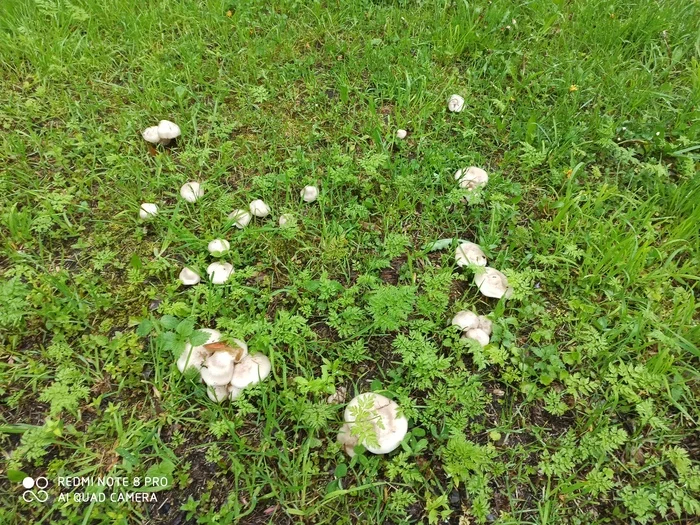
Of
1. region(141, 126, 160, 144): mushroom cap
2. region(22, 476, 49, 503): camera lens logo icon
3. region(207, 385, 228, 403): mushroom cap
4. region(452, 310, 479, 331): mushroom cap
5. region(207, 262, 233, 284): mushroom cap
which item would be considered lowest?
region(22, 476, 49, 503): camera lens logo icon

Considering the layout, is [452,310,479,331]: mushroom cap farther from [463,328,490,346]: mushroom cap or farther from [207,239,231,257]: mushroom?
[207,239,231,257]: mushroom

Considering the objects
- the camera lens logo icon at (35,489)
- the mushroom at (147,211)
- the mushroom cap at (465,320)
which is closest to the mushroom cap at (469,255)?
the mushroom cap at (465,320)

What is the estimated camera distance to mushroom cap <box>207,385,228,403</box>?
2418 mm

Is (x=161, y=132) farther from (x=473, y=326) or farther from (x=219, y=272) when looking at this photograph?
(x=473, y=326)

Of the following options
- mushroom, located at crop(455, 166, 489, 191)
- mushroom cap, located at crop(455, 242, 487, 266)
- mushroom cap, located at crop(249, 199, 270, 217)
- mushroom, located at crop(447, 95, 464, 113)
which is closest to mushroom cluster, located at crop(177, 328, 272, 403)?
mushroom cap, located at crop(249, 199, 270, 217)

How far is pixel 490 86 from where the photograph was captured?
3.85 m

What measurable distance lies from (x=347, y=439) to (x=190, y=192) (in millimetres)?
1906

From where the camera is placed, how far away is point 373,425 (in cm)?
223

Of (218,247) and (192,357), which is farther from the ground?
(218,247)

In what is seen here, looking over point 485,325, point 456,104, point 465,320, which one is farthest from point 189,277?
point 456,104

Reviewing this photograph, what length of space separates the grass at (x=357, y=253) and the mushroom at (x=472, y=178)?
0.08 m

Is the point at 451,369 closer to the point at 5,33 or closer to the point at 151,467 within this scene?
the point at 151,467

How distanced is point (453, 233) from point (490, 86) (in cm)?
149

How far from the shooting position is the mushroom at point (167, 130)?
11.2 ft
